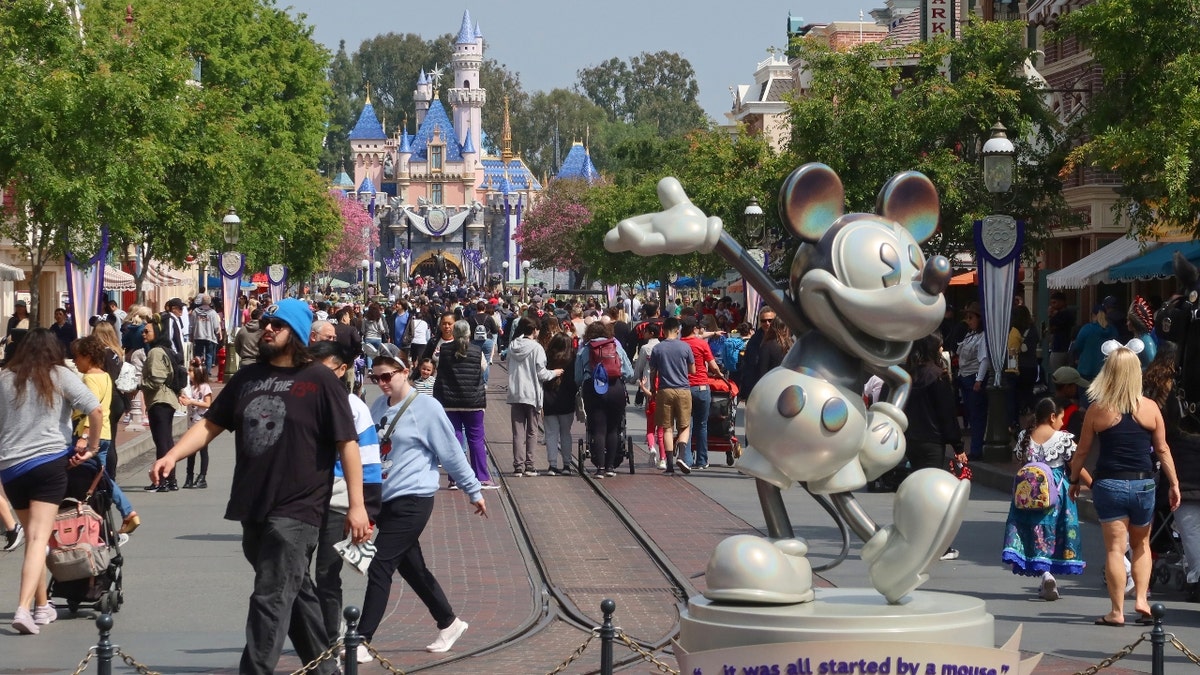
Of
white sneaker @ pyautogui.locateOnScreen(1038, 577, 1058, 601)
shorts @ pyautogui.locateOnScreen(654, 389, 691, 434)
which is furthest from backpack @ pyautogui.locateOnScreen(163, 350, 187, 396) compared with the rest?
white sneaker @ pyautogui.locateOnScreen(1038, 577, 1058, 601)

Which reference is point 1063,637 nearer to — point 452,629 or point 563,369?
point 452,629

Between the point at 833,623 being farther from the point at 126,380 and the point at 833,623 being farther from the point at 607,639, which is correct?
the point at 126,380

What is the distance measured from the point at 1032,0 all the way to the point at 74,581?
30671 mm

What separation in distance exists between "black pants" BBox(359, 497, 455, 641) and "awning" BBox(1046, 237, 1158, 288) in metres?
17.9

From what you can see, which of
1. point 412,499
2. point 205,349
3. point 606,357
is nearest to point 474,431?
point 606,357

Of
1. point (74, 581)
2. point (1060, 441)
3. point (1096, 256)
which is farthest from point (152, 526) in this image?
point (1096, 256)

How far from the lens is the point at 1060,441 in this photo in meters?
11.1

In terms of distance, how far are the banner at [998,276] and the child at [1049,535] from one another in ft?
26.2

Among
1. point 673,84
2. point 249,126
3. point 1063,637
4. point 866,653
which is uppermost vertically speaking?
point 673,84

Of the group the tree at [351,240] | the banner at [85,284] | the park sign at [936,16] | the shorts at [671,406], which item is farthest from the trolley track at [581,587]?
the tree at [351,240]

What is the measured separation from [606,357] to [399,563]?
364 inches

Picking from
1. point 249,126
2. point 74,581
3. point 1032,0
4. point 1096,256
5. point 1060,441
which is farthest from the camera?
point 249,126

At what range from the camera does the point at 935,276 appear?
716 centimetres

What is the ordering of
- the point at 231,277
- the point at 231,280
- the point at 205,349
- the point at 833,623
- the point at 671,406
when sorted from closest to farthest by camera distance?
the point at 833,623
the point at 671,406
the point at 205,349
the point at 231,277
the point at 231,280
